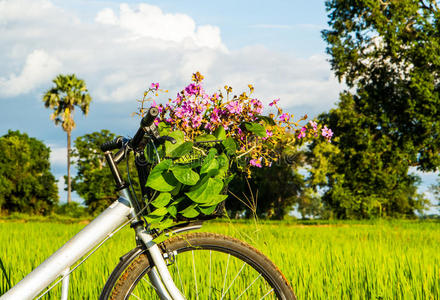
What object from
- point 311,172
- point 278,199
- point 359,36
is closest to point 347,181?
point 359,36

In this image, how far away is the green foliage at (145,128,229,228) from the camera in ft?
6.21

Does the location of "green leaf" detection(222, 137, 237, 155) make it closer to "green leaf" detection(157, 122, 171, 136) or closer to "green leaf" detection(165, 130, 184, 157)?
"green leaf" detection(165, 130, 184, 157)

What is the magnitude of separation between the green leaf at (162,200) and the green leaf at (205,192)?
9 cm

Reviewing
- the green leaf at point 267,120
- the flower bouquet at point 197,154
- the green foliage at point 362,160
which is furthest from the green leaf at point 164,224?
the green foliage at point 362,160

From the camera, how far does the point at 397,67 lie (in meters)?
20.8

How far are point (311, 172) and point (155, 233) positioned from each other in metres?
31.5

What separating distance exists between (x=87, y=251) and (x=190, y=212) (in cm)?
51

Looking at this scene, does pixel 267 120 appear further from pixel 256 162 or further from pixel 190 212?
pixel 190 212

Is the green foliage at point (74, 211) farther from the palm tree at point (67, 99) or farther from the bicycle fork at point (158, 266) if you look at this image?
the bicycle fork at point (158, 266)

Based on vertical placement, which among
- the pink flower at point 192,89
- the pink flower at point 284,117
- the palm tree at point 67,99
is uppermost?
the palm tree at point 67,99

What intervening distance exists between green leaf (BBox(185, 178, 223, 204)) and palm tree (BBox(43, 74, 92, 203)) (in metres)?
43.6

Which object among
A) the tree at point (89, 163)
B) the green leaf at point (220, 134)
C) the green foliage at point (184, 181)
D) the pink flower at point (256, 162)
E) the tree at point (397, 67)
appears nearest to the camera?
the green foliage at point (184, 181)

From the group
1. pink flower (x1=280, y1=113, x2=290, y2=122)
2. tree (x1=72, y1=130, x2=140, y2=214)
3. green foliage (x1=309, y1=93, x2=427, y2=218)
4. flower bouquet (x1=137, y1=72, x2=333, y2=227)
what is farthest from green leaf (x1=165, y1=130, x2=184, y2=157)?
tree (x1=72, y1=130, x2=140, y2=214)

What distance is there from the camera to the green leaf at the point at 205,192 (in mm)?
1938
